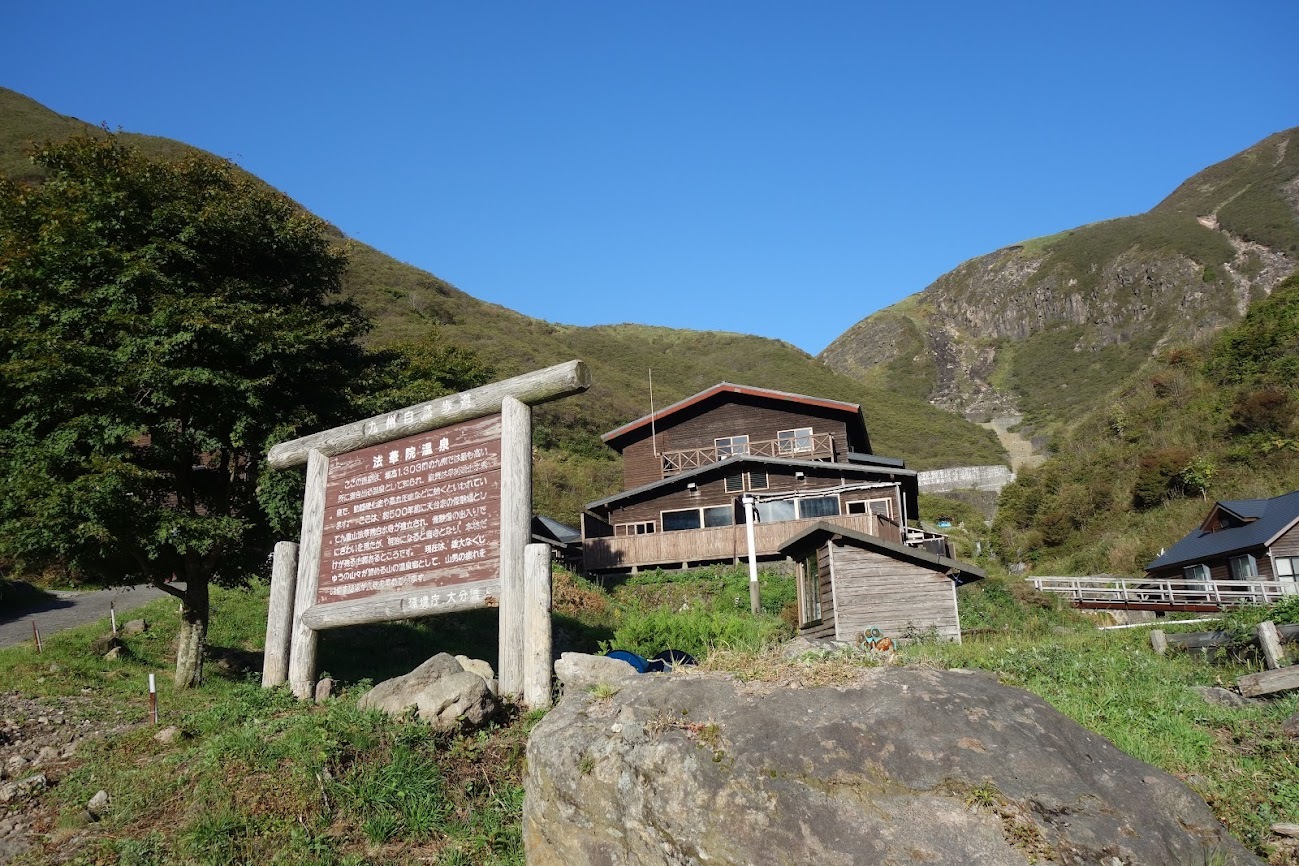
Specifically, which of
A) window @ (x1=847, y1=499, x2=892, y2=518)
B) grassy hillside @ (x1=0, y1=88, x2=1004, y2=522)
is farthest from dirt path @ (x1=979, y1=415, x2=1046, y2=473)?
window @ (x1=847, y1=499, x2=892, y2=518)

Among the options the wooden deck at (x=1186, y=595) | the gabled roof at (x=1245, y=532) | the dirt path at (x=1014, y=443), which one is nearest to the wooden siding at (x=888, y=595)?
the wooden deck at (x=1186, y=595)

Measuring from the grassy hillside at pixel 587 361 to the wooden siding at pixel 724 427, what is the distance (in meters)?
9.65

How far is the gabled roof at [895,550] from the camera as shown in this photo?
2014 cm

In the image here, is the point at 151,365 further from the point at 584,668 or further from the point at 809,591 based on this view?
the point at 809,591

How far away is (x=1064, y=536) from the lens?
160ft

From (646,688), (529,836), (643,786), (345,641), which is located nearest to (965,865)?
(643,786)

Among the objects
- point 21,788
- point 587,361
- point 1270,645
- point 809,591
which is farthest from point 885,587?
point 587,361

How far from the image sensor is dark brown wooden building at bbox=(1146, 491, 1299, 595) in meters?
29.2

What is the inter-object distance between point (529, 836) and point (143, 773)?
4595 millimetres

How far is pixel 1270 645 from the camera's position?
12117mm

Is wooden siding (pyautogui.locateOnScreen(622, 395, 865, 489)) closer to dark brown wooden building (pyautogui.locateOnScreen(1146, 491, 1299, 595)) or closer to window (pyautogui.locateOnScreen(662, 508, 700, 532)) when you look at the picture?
window (pyautogui.locateOnScreen(662, 508, 700, 532))

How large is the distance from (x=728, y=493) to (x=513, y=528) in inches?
1053

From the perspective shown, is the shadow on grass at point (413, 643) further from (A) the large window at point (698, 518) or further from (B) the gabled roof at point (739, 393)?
(B) the gabled roof at point (739, 393)

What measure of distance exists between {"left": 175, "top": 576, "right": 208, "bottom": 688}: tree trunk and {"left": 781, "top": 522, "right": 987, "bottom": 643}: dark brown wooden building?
13.5 metres
